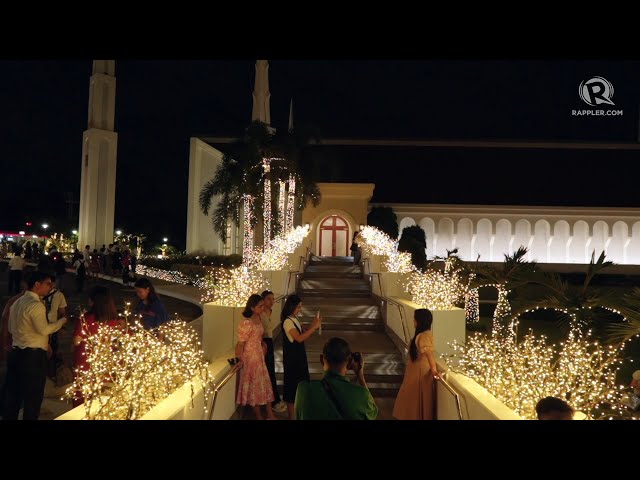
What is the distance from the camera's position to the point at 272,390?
7324mm

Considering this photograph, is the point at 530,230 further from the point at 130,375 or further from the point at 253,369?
the point at 130,375

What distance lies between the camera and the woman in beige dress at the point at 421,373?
651 cm

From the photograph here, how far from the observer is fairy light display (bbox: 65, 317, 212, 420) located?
5031 millimetres

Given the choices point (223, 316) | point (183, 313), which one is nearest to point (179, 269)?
point (183, 313)

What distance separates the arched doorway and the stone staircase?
868 centimetres

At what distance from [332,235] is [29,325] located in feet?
71.7

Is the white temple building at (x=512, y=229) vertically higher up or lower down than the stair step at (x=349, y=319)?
higher up

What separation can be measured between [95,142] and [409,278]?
2969 centimetres

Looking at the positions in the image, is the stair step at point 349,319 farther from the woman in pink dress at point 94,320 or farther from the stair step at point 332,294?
the woman in pink dress at point 94,320

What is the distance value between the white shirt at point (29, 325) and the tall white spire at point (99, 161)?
32.8 metres

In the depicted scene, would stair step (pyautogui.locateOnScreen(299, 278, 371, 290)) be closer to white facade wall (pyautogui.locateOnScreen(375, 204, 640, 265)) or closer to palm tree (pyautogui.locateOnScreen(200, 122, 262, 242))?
palm tree (pyautogui.locateOnScreen(200, 122, 262, 242))

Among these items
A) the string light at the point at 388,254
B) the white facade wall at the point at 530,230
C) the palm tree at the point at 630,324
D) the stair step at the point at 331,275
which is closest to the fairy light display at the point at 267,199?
the string light at the point at 388,254

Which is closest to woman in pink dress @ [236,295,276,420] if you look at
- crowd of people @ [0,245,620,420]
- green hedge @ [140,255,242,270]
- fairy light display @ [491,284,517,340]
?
crowd of people @ [0,245,620,420]
